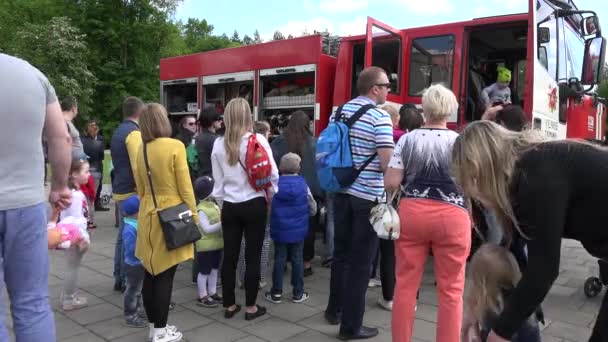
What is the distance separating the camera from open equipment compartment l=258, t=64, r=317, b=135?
270 inches

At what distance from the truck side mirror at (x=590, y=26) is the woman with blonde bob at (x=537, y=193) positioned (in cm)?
545

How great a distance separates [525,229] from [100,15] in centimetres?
3580

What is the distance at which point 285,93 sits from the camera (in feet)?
24.1

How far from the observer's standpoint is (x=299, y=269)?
443 cm

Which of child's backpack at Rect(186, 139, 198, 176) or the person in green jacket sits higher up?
child's backpack at Rect(186, 139, 198, 176)

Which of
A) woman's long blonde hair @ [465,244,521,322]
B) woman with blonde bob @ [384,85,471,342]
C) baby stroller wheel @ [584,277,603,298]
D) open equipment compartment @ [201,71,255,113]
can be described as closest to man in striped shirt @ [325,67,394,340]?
woman with blonde bob @ [384,85,471,342]

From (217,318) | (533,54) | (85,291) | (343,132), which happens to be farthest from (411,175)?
(85,291)

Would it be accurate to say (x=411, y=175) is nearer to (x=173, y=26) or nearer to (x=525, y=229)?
(x=525, y=229)

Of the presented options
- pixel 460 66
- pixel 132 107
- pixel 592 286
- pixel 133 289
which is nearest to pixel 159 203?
pixel 133 289

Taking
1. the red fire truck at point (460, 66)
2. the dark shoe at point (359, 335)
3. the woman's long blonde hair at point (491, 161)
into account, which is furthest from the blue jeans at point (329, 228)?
the woman's long blonde hair at point (491, 161)

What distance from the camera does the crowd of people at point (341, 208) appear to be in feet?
5.56

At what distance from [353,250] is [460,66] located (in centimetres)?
327

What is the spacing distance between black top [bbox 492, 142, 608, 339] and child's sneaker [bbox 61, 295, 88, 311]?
12.2ft

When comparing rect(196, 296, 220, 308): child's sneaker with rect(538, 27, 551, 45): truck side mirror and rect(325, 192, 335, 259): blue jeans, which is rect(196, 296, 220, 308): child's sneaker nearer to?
rect(325, 192, 335, 259): blue jeans
